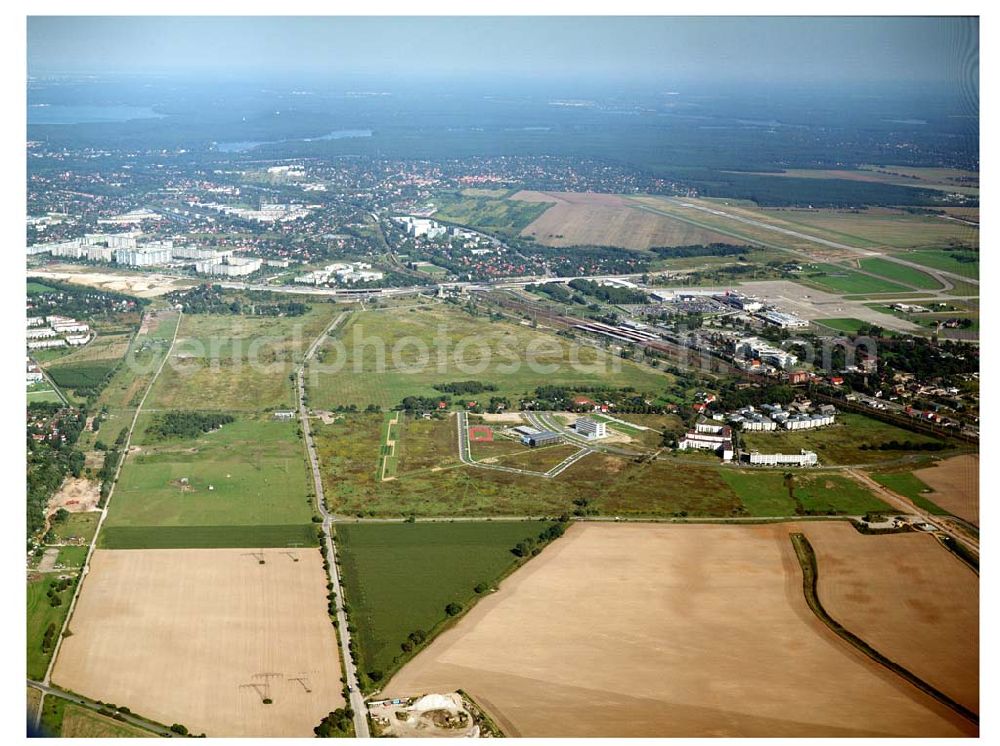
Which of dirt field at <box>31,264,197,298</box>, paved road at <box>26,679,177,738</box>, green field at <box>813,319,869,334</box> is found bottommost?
paved road at <box>26,679,177,738</box>

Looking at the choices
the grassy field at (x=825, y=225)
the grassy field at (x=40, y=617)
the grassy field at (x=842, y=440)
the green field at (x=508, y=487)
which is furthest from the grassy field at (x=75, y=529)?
the grassy field at (x=825, y=225)

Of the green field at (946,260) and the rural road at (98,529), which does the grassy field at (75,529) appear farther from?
the green field at (946,260)

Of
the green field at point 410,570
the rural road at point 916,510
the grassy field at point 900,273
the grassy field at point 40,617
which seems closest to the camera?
the grassy field at point 40,617

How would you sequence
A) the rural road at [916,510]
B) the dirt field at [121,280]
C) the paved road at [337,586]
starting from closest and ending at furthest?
the paved road at [337,586], the rural road at [916,510], the dirt field at [121,280]

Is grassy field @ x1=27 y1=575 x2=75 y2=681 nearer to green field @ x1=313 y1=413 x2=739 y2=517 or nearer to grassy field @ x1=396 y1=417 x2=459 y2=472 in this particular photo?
green field @ x1=313 y1=413 x2=739 y2=517

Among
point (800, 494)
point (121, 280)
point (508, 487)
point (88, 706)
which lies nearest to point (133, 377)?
point (508, 487)

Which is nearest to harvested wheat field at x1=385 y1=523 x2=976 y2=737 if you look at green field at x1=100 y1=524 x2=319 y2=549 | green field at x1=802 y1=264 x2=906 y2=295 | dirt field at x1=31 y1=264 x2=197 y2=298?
green field at x1=100 y1=524 x2=319 y2=549
